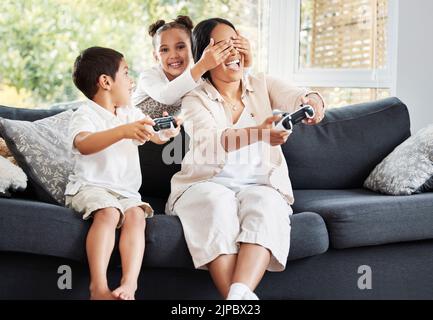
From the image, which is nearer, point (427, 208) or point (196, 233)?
point (196, 233)

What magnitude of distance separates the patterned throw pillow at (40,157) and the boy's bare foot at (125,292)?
0.55m

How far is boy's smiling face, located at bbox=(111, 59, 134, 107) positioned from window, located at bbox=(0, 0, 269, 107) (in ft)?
4.71

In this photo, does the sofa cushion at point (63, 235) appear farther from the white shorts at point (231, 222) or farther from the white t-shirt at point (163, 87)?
the white t-shirt at point (163, 87)

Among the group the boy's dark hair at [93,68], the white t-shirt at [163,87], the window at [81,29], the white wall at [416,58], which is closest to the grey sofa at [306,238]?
the white t-shirt at [163,87]

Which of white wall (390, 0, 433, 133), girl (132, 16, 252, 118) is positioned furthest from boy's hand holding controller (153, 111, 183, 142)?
white wall (390, 0, 433, 133)

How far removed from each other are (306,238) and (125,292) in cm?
67

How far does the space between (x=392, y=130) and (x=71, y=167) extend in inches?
59.6

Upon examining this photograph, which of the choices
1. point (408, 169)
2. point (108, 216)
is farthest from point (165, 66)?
point (408, 169)

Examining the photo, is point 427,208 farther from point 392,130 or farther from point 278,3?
point 278,3

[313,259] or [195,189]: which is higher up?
[195,189]

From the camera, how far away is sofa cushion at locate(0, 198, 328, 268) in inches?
83.2

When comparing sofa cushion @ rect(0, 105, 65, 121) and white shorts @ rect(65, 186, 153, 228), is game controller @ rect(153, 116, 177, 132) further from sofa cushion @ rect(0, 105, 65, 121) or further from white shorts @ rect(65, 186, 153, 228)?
sofa cushion @ rect(0, 105, 65, 121)

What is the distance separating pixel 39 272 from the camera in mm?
2221
